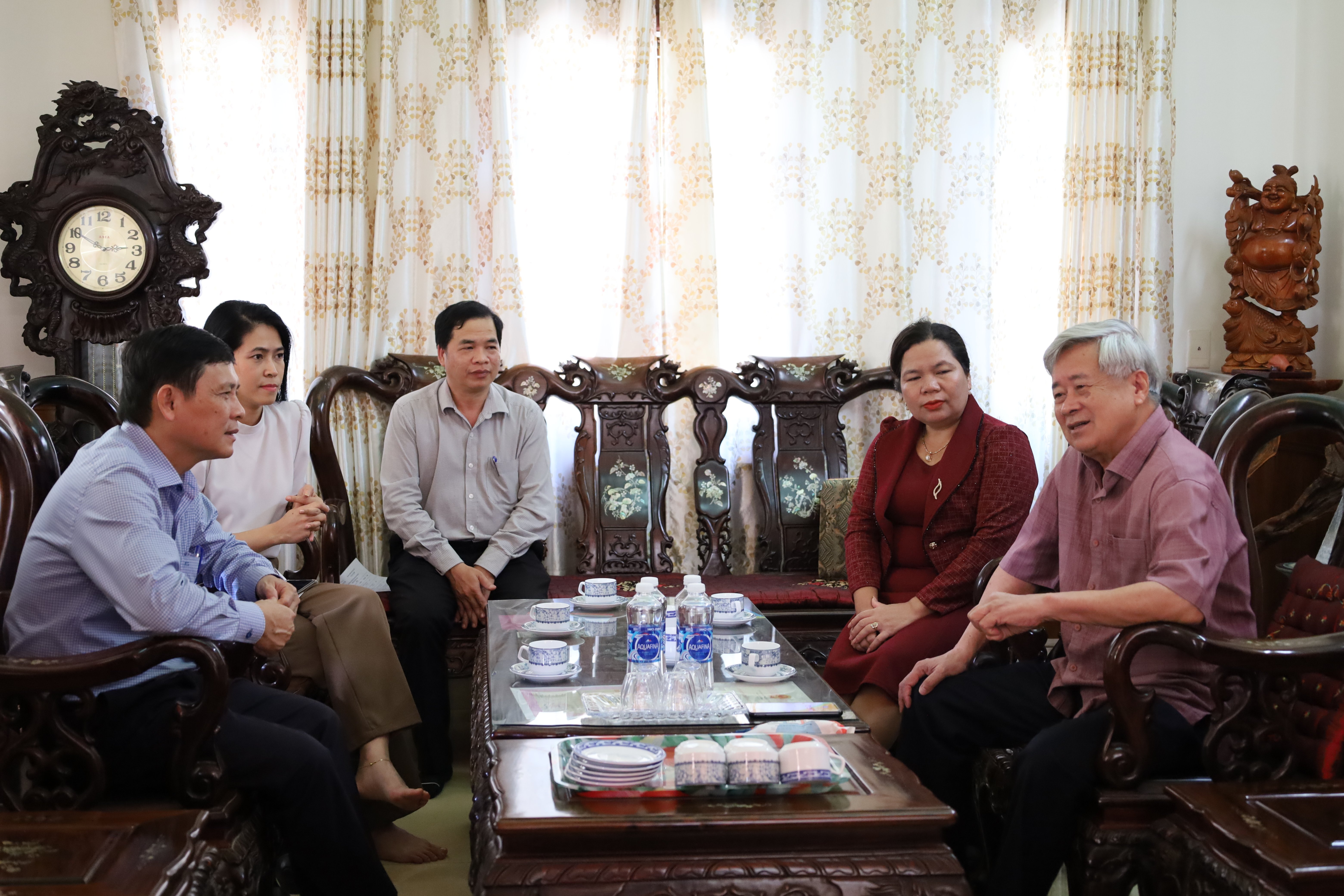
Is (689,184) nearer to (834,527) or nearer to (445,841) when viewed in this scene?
(834,527)

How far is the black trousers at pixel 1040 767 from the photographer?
→ 1.85 metres

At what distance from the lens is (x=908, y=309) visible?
4234 mm

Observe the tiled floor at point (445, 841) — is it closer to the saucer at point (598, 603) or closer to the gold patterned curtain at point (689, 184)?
the saucer at point (598, 603)

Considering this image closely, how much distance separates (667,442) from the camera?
4.09 meters

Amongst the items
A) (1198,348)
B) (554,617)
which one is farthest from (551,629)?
(1198,348)

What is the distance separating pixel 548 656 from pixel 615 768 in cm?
60

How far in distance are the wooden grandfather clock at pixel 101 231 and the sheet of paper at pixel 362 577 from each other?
106 cm

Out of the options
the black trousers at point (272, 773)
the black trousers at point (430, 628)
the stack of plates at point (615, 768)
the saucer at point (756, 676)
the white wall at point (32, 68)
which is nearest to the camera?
the stack of plates at point (615, 768)

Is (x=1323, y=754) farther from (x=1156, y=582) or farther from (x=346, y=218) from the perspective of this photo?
(x=346, y=218)

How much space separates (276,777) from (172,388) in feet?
2.46

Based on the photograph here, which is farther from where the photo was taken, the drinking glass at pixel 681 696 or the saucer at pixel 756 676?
the saucer at pixel 756 676

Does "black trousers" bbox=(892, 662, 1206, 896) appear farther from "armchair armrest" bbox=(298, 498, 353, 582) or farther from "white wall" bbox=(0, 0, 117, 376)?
"white wall" bbox=(0, 0, 117, 376)

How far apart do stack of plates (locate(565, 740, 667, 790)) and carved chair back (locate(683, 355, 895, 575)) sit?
2.36 meters

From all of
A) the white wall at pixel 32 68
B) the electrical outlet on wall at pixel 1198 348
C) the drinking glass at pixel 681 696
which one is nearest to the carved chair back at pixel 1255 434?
the drinking glass at pixel 681 696
